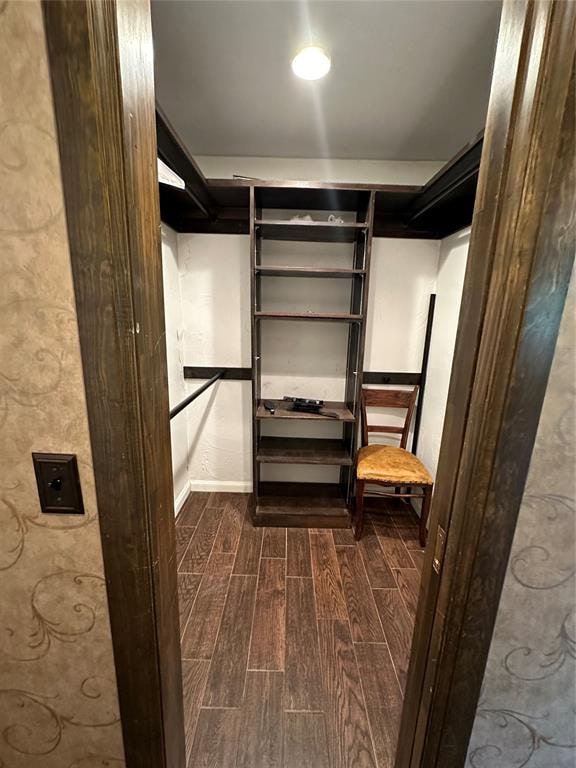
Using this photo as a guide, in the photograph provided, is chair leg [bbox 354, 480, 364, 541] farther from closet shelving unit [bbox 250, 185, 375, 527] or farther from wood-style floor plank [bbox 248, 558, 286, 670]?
wood-style floor plank [bbox 248, 558, 286, 670]

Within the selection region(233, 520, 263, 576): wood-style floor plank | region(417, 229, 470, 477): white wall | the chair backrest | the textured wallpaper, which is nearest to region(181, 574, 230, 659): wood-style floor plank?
region(233, 520, 263, 576): wood-style floor plank

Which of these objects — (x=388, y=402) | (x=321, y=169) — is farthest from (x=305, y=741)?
(x=321, y=169)

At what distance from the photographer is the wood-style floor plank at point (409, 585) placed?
1732 millimetres

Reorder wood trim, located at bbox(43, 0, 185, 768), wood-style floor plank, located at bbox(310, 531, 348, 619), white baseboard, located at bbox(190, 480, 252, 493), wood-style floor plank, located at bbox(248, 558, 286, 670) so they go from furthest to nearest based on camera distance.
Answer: white baseboard, located at bbox(190, 480, 252, 493) → wood-style floor plank, located at bbox(310, 531, 348, 619) → wood-style floor plank, located at bbox(248, 558, 286, 670) → wood trim, located at bbox(43, 0, 185, 768)

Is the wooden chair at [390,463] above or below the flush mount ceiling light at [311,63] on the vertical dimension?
below

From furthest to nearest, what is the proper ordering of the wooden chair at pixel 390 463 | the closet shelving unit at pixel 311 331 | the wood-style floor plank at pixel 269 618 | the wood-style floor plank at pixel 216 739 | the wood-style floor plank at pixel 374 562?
1. the wooden chair at pixel 390 463
2. the closet shelving unit at pixel 311 331
3. the wood-style floor plank at pixel 374 562
4. the wood-style floor plank at pixel 269 618
5. the wood-style floor plank at pixel 216 739

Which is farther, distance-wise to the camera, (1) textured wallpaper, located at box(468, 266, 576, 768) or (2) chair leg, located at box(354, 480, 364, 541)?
(2) chair leg, located at box(354, 480, 364, 541)

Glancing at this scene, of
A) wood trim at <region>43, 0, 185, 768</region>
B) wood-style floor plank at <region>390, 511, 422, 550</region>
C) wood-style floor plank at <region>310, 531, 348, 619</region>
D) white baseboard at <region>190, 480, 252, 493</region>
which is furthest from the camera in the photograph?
white baseboard at <region>190, 480, 252, 493</region>

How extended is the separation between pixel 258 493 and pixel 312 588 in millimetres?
789

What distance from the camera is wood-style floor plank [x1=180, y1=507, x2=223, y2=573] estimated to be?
195 centimetres

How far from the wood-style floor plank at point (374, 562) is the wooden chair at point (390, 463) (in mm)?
70

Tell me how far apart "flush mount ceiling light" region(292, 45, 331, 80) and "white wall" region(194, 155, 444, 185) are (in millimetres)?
853

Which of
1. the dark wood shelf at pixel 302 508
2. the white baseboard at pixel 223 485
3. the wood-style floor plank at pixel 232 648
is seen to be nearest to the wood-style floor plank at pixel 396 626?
the dark wood shelf at pixel 302 508

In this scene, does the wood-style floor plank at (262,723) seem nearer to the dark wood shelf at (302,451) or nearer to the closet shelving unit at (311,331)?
the closet shelving unit at (311,331)
